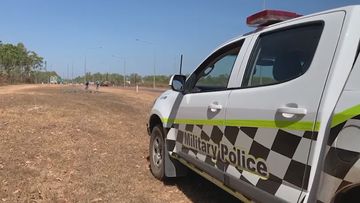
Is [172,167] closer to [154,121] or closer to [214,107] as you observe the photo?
[154,121]

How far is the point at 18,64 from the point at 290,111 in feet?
391

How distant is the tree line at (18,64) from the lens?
105500 millimetres

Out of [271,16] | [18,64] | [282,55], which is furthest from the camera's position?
[18,64]

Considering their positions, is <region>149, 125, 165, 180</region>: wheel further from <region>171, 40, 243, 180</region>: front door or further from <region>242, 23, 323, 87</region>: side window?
<region>242, 23, 323, 87</region>: side window

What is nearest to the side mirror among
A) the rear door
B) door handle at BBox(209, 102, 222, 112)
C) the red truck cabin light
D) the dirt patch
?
door handle at BBox(209, 102, 222, 112)

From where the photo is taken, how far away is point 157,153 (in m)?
7.22

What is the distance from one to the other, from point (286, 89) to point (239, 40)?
138 cm

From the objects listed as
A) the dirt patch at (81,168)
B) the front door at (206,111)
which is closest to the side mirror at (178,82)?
the front door at (206,111)

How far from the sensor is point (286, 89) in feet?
12.3

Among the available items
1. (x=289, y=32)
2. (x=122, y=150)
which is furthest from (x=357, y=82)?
(x=122, y=150)

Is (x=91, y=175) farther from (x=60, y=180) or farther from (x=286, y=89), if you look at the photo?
(x=286, y=89)

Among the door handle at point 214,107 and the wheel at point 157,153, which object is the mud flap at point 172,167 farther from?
the door handle at point 214,107

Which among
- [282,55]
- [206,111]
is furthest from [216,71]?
[282,55]

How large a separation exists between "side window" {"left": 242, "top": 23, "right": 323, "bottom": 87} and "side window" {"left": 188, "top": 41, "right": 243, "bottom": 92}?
471mm
